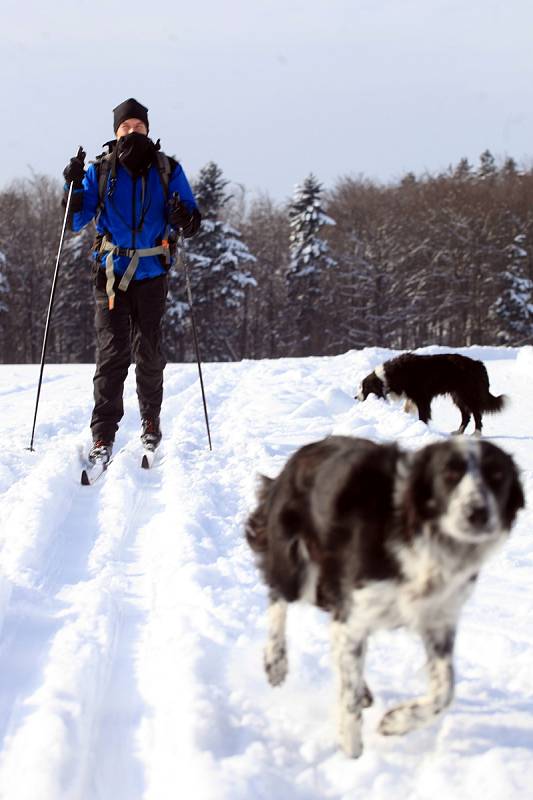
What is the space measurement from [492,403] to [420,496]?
6634 millimetres

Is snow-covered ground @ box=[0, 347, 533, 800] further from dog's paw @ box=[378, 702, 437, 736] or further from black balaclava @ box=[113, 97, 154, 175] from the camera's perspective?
black balaclava @ box=[113, 97, 154, 175]

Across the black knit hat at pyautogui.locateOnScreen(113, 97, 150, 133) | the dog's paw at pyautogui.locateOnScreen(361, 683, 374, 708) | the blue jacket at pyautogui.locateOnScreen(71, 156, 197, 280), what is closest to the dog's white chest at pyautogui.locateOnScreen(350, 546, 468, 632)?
the dog's paw at pyautogui.locateOnScreen(361, 683, 374, 708)

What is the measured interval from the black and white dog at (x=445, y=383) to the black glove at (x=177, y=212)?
3.58m

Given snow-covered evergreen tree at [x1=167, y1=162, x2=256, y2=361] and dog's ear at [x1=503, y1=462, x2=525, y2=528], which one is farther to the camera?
snow-covered evergreen tree at [x1=167, y1=162, x2=256, y2=361]

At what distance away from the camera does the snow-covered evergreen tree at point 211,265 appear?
36.3 m

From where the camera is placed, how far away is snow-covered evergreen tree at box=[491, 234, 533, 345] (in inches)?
1438

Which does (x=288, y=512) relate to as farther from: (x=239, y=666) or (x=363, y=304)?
(x=363, y=304)

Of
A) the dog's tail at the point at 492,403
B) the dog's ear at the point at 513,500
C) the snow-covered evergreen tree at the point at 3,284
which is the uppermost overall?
the snow-covered evergreen tree at the point at 3,284

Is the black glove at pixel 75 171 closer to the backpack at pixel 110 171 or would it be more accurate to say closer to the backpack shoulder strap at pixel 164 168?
the backpack at pixel 110 171

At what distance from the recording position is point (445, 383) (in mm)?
8398

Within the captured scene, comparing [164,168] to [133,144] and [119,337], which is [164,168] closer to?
[133,144]

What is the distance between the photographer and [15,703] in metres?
2.54

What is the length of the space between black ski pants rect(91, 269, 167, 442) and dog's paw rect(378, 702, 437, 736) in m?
4.15

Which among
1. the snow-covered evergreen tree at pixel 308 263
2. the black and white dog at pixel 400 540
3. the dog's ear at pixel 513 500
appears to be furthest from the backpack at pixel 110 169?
the snow-covered evergreen tree at pixel 308 263
